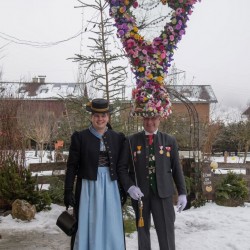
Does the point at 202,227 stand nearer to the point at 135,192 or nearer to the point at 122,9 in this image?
the point at 135,192

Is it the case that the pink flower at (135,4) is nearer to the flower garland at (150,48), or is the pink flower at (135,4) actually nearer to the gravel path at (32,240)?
the flower garland at (150,48)

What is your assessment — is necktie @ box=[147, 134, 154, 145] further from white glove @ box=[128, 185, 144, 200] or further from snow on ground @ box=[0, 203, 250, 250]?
snow on ground @ box=[0, 203, 250, 250]

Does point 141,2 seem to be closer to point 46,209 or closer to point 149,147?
point 149,147

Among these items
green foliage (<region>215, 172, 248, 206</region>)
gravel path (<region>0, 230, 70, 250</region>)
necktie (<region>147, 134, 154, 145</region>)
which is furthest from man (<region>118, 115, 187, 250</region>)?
green foliage (<region>215, 172, 248, 206</region>)

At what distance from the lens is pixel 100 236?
10.4 feet

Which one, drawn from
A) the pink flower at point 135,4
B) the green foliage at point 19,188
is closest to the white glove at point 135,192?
the pink flower at point 135,4

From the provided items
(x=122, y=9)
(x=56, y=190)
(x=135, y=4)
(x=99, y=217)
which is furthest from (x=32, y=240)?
(x=135, y=4)

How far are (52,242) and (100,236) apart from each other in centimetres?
174

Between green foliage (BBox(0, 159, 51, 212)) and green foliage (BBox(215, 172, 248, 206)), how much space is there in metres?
3.37

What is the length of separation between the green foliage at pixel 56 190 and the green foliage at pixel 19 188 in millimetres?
186

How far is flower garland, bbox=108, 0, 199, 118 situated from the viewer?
369 centimetres

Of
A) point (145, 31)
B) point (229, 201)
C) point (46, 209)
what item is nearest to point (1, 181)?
point (46, 209)

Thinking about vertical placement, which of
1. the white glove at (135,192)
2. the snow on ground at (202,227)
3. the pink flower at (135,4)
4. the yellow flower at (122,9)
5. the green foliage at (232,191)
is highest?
the pink flower at (135,4)

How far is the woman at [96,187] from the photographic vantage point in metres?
3.18
